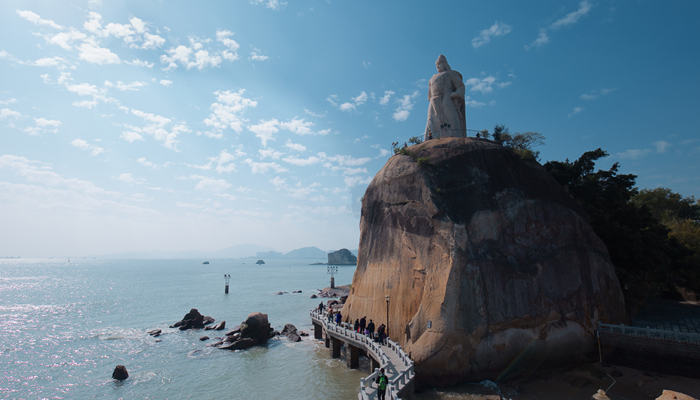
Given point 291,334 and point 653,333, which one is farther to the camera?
point 291,334

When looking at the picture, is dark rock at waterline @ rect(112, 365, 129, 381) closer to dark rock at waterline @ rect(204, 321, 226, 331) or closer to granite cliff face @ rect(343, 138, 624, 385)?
dark rock at waterline @ rect(204, 321, 226, 331)

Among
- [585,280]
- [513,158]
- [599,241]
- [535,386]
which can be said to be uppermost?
[513,158]

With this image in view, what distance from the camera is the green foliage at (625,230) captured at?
2614cm

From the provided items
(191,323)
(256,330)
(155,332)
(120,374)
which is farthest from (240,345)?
(155,332)

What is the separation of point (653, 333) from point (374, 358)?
1658 cm

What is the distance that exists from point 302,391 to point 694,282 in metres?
35.6

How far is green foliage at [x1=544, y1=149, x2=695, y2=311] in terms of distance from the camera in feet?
85.8

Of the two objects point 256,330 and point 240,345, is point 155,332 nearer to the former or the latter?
point 240,345

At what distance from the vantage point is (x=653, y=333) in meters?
20.2

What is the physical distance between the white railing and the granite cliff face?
2.55 ft

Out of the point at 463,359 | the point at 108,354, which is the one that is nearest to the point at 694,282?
the point at 463,359

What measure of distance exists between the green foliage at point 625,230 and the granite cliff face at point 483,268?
179 inches

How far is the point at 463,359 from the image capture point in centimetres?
1938

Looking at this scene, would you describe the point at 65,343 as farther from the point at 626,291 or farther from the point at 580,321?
the point at 626,291
